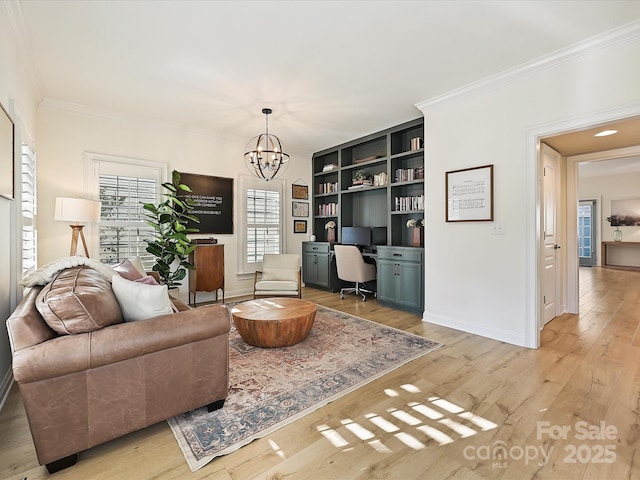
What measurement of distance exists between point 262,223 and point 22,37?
3699mm

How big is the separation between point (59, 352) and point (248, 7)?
96.0 inches

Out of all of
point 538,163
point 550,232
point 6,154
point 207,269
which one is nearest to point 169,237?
point 207,269

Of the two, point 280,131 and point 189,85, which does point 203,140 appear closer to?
point 280,131

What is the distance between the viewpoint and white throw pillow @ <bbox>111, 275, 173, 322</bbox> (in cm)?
177

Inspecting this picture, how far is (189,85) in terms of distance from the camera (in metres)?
3.38

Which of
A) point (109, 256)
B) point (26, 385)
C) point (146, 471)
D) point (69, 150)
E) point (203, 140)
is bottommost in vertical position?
point (146, 471)

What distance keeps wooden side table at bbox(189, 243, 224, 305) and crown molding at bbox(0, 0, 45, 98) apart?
8.27ft

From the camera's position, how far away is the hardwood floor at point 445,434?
59.9 inches

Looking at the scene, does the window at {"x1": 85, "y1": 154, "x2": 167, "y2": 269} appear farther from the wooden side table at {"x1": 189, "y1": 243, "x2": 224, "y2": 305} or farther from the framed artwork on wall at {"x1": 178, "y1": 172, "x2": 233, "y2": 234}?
the wooden side table at {"x1": 189, "y1": 243, "x2": 224, "y2": 305}

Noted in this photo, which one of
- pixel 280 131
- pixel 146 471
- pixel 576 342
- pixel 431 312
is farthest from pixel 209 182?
pixel 576 342

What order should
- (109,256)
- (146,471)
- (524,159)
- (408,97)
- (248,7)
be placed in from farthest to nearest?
(109,256) < (408,97) < (524,159) < (248,7) < (146,471)

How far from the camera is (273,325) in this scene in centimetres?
290

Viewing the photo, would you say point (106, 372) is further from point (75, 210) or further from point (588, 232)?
point (588, 232)

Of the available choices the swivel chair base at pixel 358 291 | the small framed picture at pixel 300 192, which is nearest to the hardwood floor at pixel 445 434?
the swivel chair base at pixel 358 291
